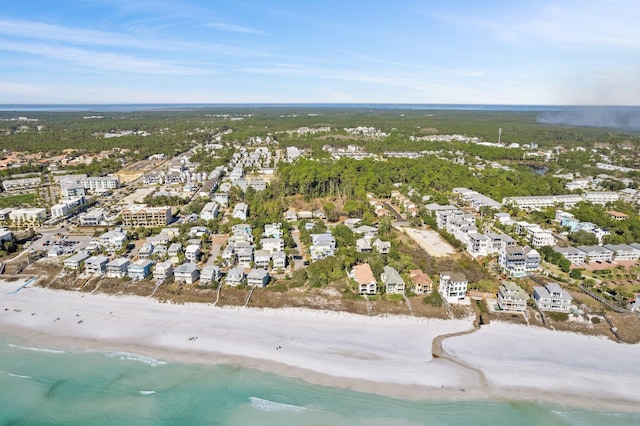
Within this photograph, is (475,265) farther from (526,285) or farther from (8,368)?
(8,368)

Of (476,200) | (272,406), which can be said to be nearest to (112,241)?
(272,406)

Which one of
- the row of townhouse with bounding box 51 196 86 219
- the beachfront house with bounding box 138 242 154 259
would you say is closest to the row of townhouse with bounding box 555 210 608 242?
the beachfront house with bounding box 138 242 154 259

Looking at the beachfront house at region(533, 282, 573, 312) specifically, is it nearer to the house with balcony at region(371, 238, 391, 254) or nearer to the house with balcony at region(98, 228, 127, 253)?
the house with balcony at region(371, 238, 391, 254)

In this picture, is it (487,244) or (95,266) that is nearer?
(95,266)

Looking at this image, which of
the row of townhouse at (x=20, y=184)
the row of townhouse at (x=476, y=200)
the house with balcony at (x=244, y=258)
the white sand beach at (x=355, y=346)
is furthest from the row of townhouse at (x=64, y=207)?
the row of townhouse at (x=476, y=200)

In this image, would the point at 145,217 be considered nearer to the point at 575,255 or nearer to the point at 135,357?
the point at 135,357

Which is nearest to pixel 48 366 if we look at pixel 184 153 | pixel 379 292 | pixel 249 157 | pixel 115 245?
pixel 115 245
